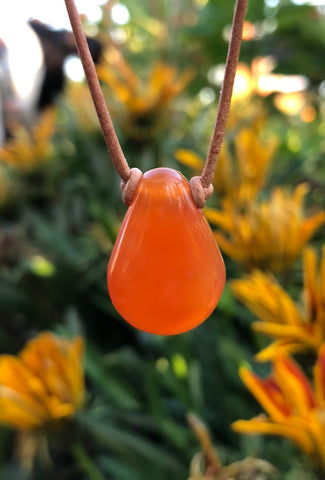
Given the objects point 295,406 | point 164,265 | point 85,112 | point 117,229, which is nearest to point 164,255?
point 164,265

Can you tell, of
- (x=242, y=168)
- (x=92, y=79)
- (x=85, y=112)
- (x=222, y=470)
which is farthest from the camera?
(x=85, y=112)

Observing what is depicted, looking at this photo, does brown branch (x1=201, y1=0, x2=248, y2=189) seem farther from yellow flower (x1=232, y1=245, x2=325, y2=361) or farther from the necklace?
yellow flower (x1=232, y1=245, x2=325, y2=361)

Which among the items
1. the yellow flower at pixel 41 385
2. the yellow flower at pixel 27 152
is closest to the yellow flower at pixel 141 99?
the yellow flower at pixel 27 152

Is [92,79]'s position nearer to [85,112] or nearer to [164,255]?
[164,255]

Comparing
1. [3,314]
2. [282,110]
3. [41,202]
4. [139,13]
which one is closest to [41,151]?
[41,202]

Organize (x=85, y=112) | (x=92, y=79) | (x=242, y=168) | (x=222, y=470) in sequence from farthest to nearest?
(x=85, y=112) < (x=242, y=168) < (x=222, y=470) < (x=92, y=79)

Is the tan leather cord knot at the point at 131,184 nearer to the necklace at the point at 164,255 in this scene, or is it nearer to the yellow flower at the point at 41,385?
the necklace at the point at 164,255
